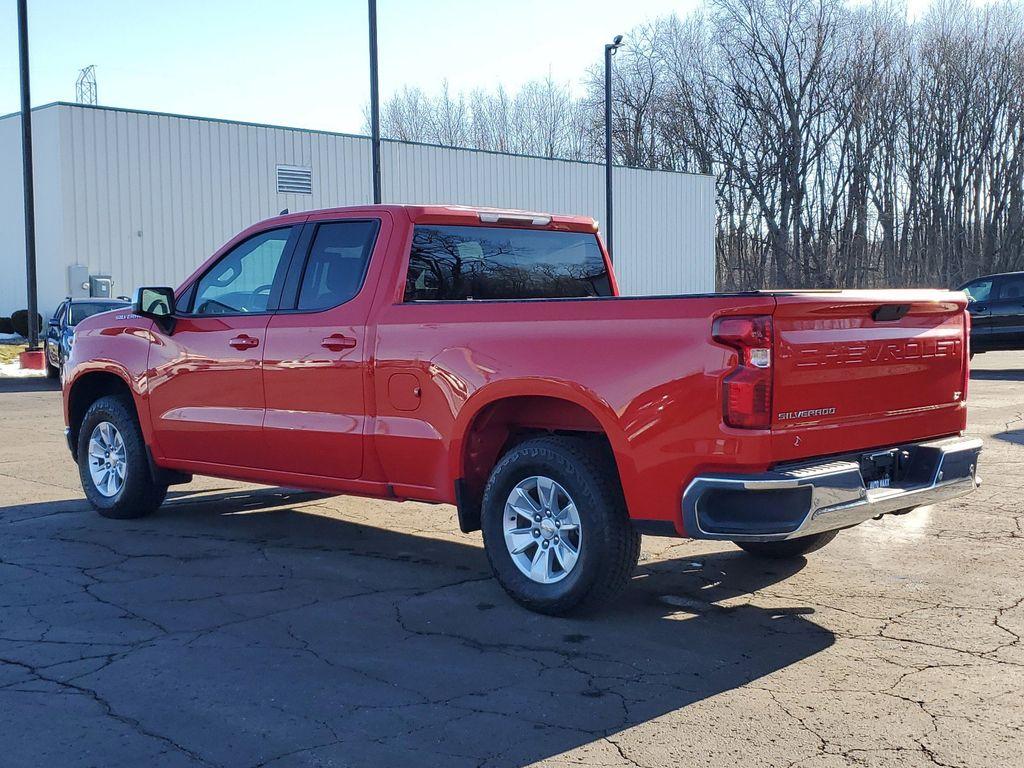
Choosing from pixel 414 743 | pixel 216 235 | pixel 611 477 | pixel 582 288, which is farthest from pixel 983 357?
pixel 414 743

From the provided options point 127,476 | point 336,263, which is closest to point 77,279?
point 127,476

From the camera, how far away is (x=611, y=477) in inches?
209

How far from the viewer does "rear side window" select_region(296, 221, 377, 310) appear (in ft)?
21.0

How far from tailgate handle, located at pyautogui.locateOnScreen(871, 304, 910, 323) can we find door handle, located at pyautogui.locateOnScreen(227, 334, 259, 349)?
3.58 meters

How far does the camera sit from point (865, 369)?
511 cm

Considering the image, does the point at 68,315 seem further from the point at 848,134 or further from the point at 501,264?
the point at 848,134

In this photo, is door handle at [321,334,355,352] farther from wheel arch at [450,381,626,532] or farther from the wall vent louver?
the wall vent louver

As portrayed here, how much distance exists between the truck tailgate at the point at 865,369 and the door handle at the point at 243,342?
3.38 metres

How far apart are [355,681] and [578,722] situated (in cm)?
→ 96

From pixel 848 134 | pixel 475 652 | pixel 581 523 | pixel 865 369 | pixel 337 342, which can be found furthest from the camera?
pixel 848 134

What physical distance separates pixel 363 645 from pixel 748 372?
202 centimetres

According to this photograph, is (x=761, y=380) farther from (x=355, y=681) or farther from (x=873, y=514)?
(x=355, y=681)

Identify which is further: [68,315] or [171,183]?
[171,183]

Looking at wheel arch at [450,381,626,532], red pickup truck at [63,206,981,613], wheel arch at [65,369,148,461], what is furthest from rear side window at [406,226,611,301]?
wheel arch at [65,369,148,461]
